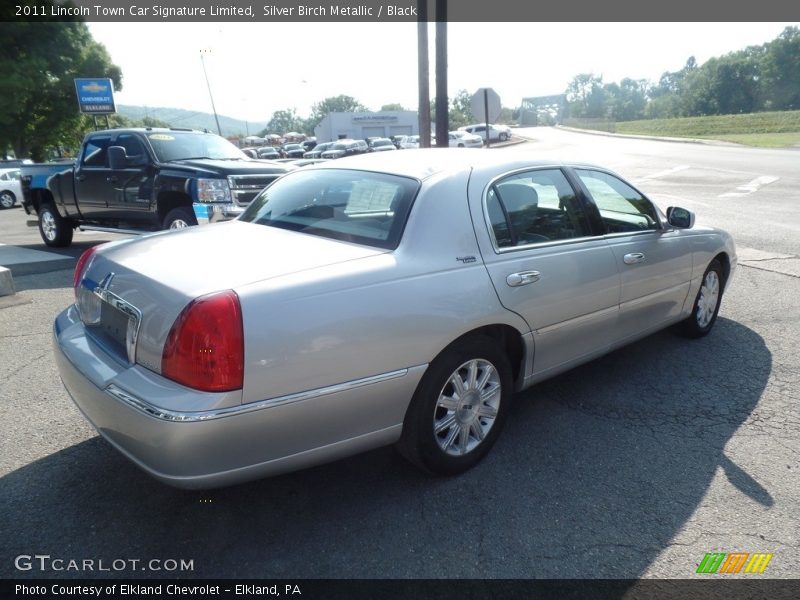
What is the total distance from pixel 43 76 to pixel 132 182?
34.8m

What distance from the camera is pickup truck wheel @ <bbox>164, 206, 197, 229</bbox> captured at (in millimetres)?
7875

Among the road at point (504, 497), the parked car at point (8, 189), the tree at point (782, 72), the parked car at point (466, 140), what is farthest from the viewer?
the tree at point (782, 72)

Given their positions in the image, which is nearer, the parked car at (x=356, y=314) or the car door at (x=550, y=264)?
the parked car at (x=356, y=314)

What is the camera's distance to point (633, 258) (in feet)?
13.1

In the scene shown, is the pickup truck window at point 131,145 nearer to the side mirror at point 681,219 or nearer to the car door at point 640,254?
the car door at point 640,254

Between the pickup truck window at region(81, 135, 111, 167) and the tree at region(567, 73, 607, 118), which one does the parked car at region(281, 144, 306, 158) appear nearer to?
the pickup truck window at region(81, 135, 111, 167)

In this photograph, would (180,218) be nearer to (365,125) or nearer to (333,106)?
(365,125)

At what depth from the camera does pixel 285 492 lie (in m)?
3.03

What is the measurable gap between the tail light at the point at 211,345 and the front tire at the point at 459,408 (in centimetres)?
92

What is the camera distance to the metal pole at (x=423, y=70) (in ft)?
37.1

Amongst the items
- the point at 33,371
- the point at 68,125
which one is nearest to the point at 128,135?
the point at 33,371

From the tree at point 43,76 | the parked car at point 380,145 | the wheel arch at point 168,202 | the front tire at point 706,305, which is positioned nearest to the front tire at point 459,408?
the front tire at point 706,305

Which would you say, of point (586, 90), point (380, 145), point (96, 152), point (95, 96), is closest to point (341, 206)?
point (96, 152)

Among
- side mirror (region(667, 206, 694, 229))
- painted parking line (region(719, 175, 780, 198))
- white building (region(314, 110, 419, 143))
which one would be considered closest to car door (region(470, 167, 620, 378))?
side mirror (region(667, 206, 694, 229))
